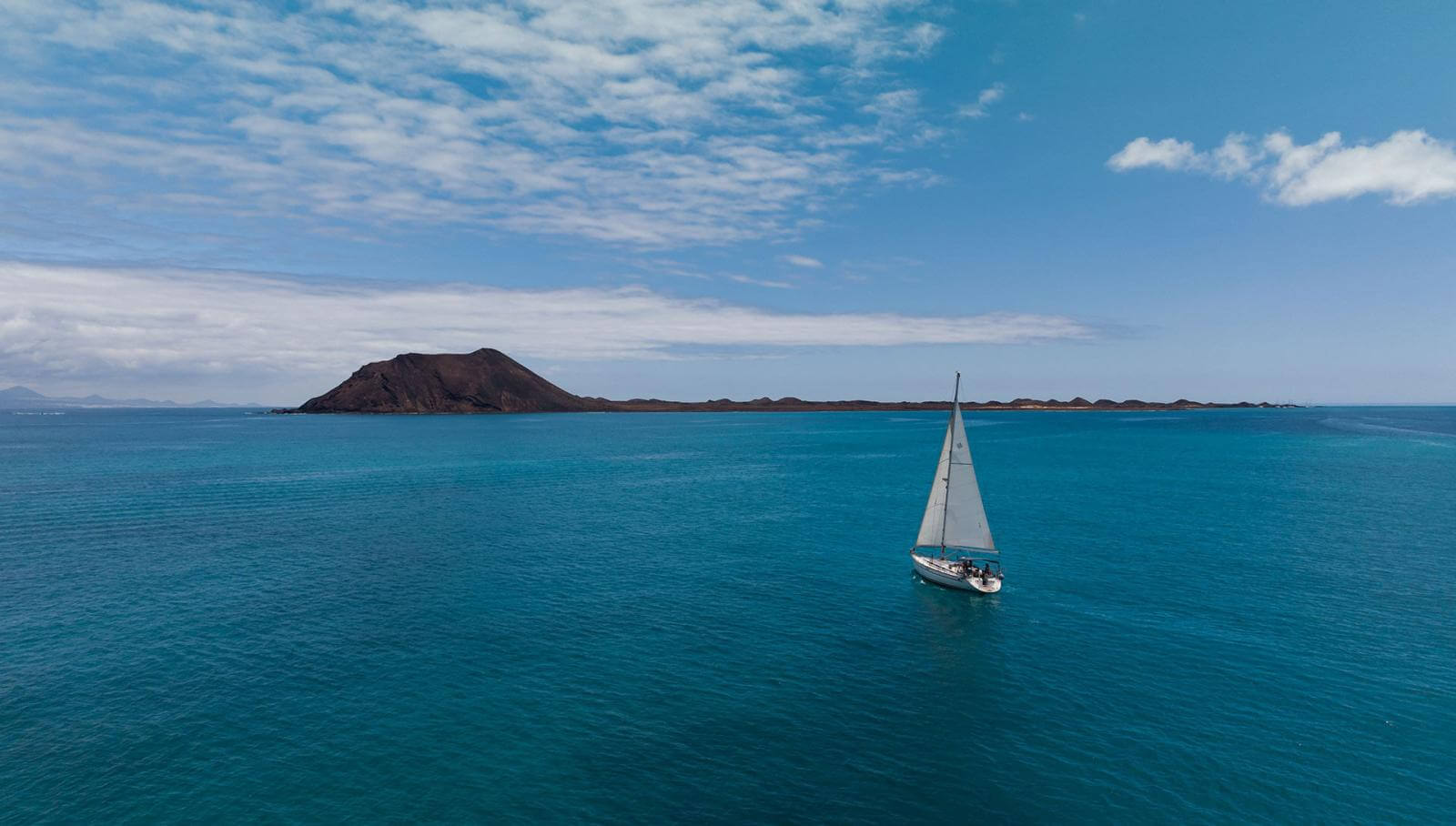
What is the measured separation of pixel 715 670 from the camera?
4284cm

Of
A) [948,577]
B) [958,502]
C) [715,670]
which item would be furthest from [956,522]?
[715,670]

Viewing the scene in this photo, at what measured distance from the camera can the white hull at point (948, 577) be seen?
58344 millimetres

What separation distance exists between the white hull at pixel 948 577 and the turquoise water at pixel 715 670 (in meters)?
1.32

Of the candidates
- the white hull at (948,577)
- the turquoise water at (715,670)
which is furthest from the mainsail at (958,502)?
the turquoise water at (715,670)

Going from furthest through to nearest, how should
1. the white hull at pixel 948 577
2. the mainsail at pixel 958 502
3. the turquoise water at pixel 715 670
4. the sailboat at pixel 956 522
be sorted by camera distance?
the mainsail at pixel 958 502
the sailboat at pixel 956 522
the white hull at pixel 948 577
the turquoise water at pixel 715 670

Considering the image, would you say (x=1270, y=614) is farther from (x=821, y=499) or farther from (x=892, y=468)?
(x=892, y=468)

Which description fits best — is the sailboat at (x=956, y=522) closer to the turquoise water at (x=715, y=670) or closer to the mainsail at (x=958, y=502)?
the mainsail at (x=958, y=502)

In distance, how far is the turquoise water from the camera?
100ft

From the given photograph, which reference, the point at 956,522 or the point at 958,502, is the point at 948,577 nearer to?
the point at 956,522

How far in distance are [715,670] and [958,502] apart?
32.6m

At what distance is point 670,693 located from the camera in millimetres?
39625

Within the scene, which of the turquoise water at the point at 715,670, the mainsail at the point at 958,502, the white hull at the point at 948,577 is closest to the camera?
the turquoise water at the point at 715,670

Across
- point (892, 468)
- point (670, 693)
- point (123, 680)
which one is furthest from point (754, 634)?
point (892, 468)

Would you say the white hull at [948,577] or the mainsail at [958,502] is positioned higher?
the mainsail at [958,502]
